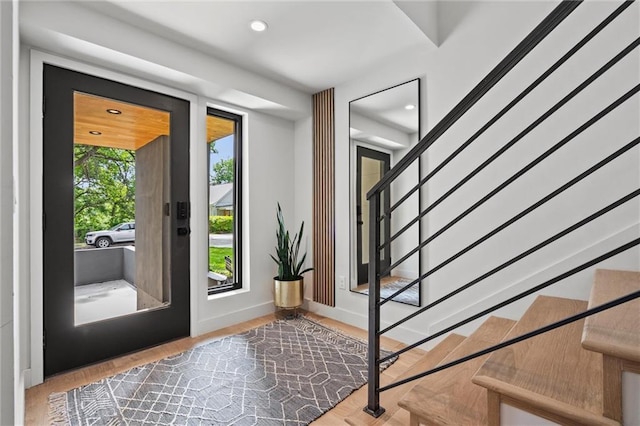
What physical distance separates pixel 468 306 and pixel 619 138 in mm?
1265

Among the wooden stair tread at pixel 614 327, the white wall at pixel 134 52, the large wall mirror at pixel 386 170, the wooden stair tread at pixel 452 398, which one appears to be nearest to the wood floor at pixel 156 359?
the large wall mirror at pixel 386 170

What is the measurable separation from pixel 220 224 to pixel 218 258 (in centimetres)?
32

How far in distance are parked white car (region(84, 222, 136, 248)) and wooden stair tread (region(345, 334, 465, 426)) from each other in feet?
Result: 6.39

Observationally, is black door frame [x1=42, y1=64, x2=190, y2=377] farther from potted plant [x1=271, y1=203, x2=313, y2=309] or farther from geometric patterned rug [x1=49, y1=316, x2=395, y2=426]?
potted plant [x1=271, y1=203, x2=313, y2=309]

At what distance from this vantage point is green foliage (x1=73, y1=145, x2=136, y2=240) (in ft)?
6.93

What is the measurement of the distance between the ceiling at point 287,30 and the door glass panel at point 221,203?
68cm

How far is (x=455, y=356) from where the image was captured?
4.85 feet

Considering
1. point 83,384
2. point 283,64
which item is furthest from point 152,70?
point 83,384

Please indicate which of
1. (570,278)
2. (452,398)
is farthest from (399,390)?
(570,278)

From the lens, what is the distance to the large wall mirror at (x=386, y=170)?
97.7 inches

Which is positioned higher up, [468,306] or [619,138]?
[619,138]

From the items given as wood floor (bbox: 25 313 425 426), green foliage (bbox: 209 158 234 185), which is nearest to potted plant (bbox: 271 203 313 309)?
wood floor (bbox: 25 313 425 426)

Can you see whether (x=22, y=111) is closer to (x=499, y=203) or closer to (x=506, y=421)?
(x=506, y=421)

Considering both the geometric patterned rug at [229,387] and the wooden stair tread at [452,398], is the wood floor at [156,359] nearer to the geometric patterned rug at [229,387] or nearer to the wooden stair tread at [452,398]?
the geometric patterned rug at [229,387]
